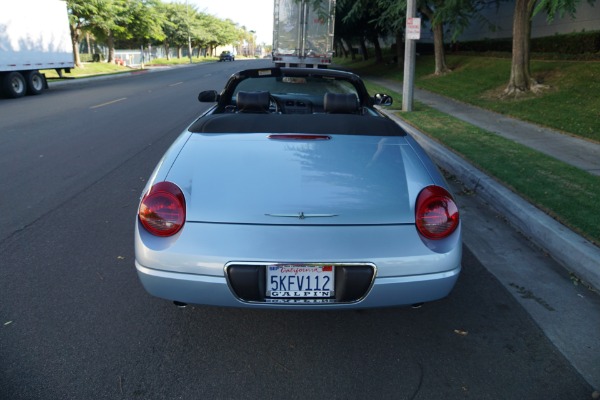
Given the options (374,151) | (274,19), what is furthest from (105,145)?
(274,19)

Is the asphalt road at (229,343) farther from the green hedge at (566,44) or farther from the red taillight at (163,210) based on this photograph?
the green hedge at (566,44)

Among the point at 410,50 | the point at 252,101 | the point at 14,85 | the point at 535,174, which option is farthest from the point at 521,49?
the point at 14,85

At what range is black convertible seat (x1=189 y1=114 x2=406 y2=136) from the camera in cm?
334

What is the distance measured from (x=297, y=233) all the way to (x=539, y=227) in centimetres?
300

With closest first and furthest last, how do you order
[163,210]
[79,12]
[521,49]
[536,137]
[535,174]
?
[163,210] → [535,174] → [536,137] → [521,49] → [79,12]

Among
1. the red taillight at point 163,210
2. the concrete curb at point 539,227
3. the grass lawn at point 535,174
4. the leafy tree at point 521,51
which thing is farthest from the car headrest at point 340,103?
the leafy tree at point 521,51

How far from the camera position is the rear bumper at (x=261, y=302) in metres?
2.58

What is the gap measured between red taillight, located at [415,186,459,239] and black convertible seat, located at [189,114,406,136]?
76 cm

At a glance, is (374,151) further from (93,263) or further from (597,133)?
(597,133)

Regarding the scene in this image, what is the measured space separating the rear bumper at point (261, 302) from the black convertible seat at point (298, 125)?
3.79 feet

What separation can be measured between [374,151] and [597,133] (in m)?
7.73

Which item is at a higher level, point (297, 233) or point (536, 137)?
point (297, 233)

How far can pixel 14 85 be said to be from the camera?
18953 millimetres

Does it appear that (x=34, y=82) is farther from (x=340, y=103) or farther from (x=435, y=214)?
(x=435, y=214)
